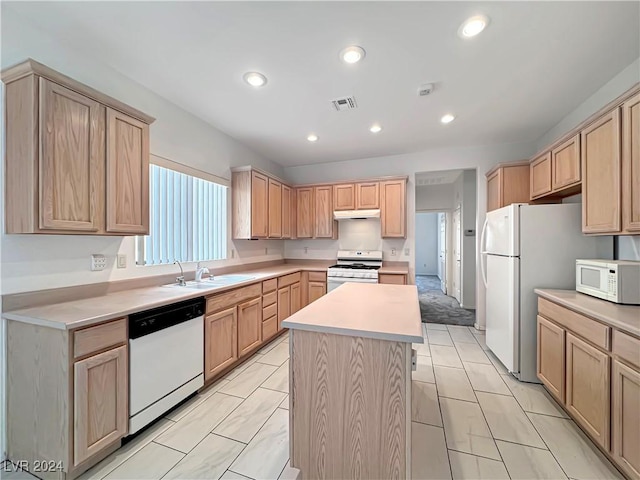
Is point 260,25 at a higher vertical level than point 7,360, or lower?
higher

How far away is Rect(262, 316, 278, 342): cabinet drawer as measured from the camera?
331 cm

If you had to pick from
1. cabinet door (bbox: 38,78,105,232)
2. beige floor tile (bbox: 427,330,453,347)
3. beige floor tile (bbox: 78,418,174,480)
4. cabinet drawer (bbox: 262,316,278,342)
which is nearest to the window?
cabinet door (bbox: 38,78,105,232)

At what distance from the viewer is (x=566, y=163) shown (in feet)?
8.29

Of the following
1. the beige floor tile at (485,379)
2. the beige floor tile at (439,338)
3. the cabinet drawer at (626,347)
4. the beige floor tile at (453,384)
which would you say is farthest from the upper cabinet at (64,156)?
the beige floor tile at (439,338)

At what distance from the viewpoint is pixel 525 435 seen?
187 cm

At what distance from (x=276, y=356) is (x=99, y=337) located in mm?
1934

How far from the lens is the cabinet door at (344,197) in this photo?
4.54m

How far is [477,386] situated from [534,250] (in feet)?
4.51

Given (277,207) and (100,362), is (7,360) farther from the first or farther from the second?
(277,207)

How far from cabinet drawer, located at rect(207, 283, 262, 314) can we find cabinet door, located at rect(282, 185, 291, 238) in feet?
5.11

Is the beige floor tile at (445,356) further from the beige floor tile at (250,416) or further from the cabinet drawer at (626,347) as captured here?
the beige floor tile at (250,416)

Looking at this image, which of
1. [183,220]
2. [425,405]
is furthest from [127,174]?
[425,405]

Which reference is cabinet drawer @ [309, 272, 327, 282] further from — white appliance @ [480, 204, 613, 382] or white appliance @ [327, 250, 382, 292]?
white appliance @ [480, 204, 613, 382]

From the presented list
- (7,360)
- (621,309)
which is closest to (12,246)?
(7,360)
